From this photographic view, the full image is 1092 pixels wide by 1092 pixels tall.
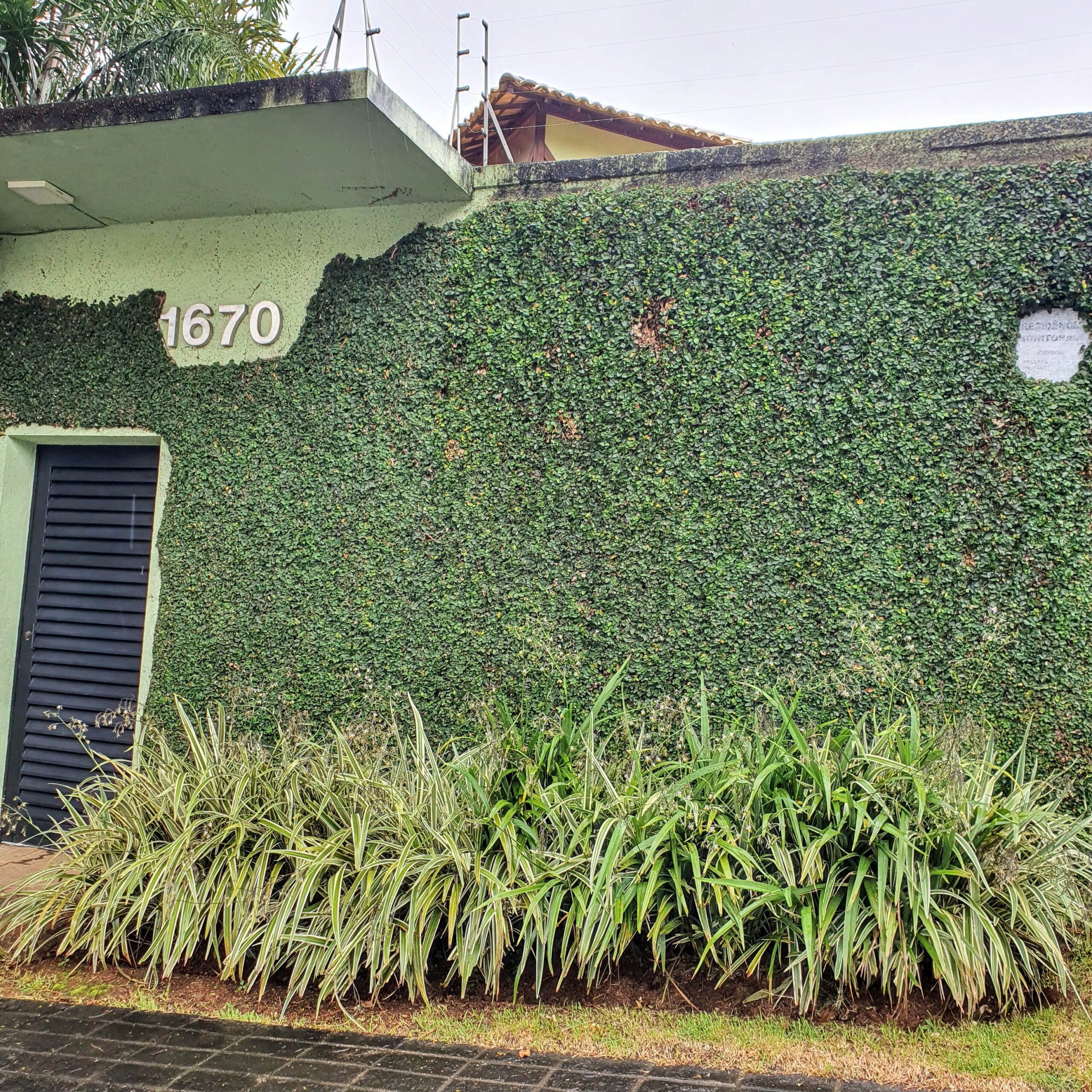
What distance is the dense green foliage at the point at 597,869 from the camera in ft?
10.8

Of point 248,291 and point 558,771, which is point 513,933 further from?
point 248,291

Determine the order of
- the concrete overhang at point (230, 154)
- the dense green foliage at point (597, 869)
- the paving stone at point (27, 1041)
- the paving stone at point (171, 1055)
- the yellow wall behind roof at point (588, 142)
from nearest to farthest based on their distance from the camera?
the paving stone at point (171, 1055) → the paving stone at point (27, 1041) → the dense green foliage at point (597, 869) → the concrete overhang at point (230, 154) → the yellow wall behind roof at point (588, 142)

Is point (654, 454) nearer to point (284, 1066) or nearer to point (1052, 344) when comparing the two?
point (1052, 344)

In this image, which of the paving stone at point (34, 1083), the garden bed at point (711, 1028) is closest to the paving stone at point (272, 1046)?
the garden bed at point (711, 1028)

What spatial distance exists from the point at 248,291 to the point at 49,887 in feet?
11.9

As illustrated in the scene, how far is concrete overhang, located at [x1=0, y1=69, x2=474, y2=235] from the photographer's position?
164 inches

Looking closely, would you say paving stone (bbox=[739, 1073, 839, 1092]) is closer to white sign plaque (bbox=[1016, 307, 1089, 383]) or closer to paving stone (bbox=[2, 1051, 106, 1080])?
paving stone (bbox=[2, 1051, 106, 1080])

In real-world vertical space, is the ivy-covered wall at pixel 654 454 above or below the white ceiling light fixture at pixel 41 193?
below

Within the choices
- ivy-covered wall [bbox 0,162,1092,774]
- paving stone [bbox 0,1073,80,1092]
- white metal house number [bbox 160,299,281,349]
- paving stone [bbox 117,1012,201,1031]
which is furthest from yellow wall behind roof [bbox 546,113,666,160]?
paving stone [bbox 0,1073,80,1092]

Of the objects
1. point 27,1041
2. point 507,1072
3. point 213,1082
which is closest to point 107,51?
point 27,1041

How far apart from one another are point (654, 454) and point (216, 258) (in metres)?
3.23

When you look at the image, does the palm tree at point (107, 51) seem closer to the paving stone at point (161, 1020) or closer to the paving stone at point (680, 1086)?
the paving stone at point (161, 1020)

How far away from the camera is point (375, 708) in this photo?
5.05 meters

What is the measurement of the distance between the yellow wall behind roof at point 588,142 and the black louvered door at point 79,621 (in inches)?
326
